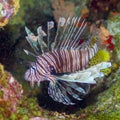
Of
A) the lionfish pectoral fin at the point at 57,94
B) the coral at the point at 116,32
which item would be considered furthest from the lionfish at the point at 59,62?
the coral at the point at 116,32

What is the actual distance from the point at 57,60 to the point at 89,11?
3.65 metres

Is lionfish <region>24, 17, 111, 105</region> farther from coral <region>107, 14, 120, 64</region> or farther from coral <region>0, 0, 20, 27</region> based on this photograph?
coral <region>107, 14, 120, 64</region>

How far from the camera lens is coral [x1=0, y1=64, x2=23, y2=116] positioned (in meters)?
2.93

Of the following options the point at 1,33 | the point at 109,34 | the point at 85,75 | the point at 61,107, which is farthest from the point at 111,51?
the point at 1,33

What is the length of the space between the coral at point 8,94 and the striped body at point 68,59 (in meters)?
0.47

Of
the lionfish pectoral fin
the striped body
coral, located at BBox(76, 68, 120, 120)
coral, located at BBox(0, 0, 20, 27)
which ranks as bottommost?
coral, located at BBox(76, 68, 120, 120)

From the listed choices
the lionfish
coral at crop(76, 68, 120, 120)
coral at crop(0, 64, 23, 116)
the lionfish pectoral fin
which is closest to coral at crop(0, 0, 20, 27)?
the lionfish

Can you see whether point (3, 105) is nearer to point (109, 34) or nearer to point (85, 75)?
point (85, 75)

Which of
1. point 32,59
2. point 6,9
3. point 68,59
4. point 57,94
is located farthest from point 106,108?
point 32,59

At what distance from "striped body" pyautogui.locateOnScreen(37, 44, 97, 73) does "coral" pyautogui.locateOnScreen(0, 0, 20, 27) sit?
653mm

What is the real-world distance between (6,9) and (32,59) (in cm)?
204

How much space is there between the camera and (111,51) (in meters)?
4.74

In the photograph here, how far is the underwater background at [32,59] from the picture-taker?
124 inches

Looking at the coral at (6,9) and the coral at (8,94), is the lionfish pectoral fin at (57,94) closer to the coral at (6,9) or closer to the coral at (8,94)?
the coral at (8,94)
